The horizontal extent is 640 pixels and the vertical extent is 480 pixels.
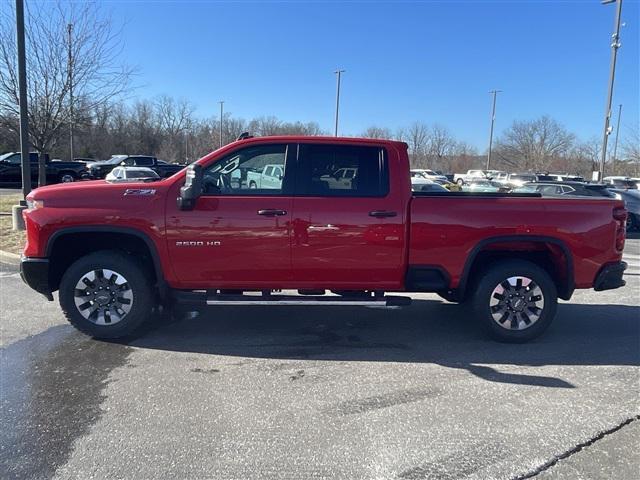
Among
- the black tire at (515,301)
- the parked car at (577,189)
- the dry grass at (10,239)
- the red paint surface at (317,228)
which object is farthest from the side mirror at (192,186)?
the parked car at (577,189)

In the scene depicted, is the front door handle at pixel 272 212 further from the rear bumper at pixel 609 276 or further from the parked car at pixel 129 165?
the parked car at pixel 129 165

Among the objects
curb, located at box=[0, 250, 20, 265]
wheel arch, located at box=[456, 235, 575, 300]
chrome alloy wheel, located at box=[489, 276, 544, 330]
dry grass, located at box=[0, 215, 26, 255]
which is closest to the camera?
wheel arch, located at box=[456, 235, 575, 300]

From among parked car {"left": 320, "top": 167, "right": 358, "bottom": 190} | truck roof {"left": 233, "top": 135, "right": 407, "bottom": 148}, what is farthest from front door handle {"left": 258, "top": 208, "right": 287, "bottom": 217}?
truck roof {"left": 233, "top": 135, "right": 407, "bottom": 148}

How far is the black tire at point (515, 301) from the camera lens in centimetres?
493

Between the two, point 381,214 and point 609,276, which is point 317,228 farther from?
point 609,276

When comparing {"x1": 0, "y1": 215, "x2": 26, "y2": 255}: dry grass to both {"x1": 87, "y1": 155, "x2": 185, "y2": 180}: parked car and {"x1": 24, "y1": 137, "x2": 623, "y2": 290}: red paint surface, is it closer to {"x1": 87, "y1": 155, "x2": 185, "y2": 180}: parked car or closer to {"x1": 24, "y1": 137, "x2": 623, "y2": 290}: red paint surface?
{"x1": 24, "y1": 137, "x2": 623, "y2": 290}: red paint surface

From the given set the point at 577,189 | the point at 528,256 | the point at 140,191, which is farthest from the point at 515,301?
the point at 577,189

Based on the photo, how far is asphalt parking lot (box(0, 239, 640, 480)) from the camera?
2.90m

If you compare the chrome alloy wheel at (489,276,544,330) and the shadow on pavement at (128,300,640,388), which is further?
the chrome alloy wheel at (489,276,544,330)

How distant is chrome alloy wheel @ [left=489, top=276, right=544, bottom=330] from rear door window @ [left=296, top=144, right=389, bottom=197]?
1.58 m

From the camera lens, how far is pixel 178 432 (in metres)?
3.21

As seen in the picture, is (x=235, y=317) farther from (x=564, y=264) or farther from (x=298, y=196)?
(x=564, y=264)

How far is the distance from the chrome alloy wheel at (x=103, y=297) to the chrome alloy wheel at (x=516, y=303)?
3.64 m

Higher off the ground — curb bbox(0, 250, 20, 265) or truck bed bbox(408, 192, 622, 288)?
truck bed bbox(408, 192, 622, 288)
